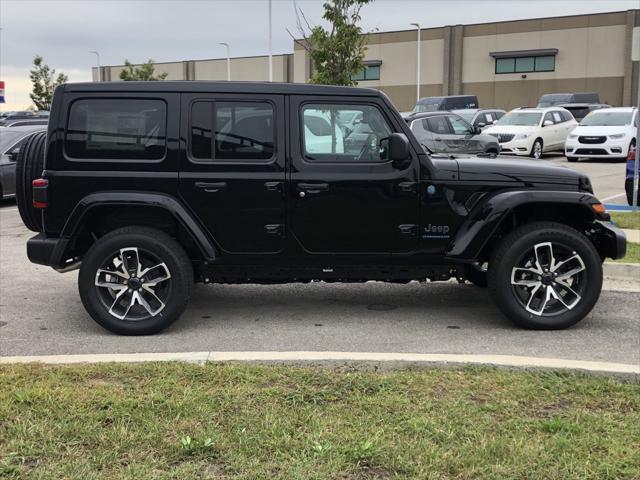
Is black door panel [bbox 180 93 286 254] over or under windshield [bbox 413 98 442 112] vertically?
under

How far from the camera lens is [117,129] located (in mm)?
5312

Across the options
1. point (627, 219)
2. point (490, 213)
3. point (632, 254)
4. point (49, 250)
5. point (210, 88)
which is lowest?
point (632, 254)

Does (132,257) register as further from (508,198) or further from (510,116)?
(510,116)

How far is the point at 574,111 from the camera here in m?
31.5

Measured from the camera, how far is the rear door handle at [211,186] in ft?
17.4

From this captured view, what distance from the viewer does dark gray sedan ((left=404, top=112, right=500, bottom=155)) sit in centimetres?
1783

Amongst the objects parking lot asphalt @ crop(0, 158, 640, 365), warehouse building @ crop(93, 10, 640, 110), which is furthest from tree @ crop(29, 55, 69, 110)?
parking lot asphalt @ crop(0, 158, 640, 365)

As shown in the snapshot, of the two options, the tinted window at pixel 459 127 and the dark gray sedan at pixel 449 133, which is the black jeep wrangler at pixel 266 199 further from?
the tinted window at pixel 459 127

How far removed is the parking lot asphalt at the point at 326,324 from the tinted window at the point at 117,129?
1.44 m

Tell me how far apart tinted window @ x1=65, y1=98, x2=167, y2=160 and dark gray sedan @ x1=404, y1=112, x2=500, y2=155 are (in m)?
12.5

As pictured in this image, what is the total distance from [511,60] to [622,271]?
47812mm

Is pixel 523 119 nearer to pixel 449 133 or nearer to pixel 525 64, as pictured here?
pixel 449 133

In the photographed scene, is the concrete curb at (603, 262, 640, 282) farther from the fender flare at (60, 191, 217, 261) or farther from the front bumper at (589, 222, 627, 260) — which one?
the fender flare at (60, 191, 217, 261)

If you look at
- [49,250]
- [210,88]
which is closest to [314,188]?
[210,88]
